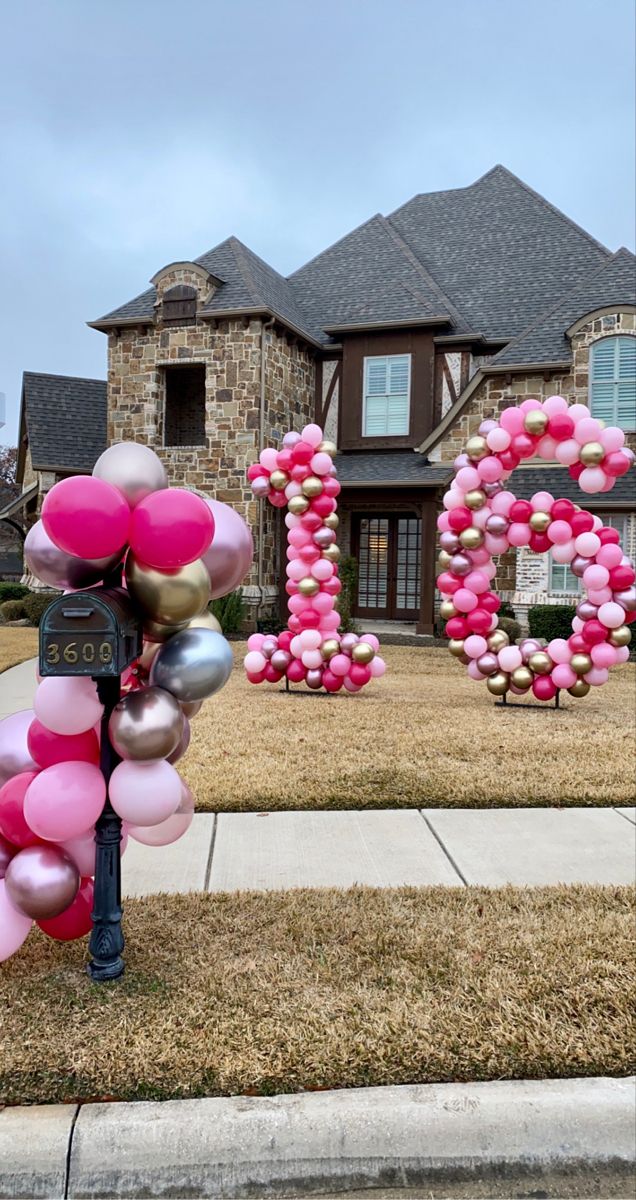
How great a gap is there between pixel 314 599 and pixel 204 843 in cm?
485

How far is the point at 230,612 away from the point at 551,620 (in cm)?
645

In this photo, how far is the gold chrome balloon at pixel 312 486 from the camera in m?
9.19

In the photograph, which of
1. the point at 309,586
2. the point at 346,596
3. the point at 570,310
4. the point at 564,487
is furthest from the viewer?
the point at 570,310

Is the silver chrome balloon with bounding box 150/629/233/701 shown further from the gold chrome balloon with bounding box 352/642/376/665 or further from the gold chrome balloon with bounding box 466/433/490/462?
the gold chrome balloon with bounding box 352/642/376/665

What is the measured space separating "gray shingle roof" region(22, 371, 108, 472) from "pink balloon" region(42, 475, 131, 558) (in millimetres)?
18375

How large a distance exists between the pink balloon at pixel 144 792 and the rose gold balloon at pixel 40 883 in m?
0.31

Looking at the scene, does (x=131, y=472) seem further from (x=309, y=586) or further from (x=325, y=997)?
(x=309, y=586)

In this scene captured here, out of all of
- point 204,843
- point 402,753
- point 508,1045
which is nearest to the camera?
point 508,1045

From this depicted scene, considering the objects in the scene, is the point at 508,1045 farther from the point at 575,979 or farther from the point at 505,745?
the point at 505,745

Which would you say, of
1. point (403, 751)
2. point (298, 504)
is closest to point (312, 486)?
point (298, 504)

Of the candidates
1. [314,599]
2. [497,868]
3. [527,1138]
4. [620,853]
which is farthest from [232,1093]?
[314,599]

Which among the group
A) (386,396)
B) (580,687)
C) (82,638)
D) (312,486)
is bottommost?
(580,687)

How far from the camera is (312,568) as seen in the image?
9445mm

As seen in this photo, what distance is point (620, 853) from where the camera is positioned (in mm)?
4840
